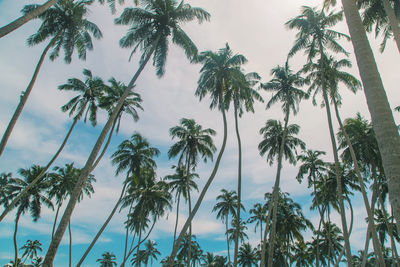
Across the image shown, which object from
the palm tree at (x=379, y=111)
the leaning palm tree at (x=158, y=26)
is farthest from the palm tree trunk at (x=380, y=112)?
the leaning palm tree at (x=158, y=26)

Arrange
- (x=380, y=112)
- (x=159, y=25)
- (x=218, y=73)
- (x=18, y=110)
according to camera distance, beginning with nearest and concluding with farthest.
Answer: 1. (x=380, y=112)
2. (x=18, y=110)
3. (x=159, y=25)
4. (x=218, y=73)

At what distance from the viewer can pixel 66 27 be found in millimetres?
17922

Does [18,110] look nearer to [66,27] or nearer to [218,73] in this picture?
[66,27]

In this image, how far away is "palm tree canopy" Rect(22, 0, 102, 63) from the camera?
17.3 metres

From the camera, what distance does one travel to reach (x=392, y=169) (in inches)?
159

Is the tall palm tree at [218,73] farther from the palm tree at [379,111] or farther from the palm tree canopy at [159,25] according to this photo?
the palm tree at [379,111]

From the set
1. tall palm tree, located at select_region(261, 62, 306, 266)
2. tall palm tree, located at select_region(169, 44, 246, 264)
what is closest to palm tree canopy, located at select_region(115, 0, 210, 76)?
tall palm tree, located at select_region(169, 44, 246, 264)

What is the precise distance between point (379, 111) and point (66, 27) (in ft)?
67.0

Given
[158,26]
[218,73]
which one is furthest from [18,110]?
[218,73]

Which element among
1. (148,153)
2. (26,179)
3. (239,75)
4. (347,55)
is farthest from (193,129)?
(26,179)

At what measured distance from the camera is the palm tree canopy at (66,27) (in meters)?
17.3

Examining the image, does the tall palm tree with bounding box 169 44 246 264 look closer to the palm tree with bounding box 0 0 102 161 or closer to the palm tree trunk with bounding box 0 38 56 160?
the palm tree with bounding box 0 0 102 161

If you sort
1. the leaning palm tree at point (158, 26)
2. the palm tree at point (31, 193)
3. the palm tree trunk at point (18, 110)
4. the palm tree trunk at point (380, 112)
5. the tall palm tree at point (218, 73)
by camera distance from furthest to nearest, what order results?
the palm tree at point (31, 193), the tall palm tree at point (218, 73), the leaning palm tree at point (158, 26), the palm tree trunk at point (18, 110), the palm tree trunk at point (380, 112)

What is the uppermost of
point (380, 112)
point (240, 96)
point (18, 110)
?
point (240, 96)
